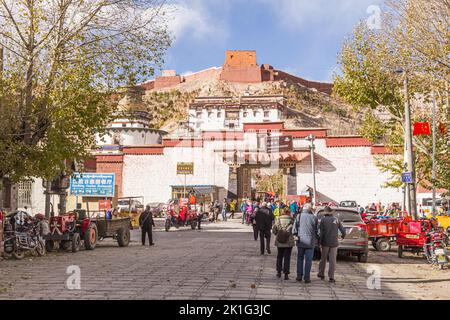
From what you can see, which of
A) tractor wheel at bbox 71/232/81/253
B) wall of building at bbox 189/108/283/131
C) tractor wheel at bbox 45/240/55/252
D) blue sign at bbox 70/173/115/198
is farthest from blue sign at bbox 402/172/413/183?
wall of building at bbox 189/108/283/131

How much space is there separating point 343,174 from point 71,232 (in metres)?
32.0

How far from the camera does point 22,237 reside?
16891 mm

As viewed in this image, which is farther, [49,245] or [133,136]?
[133,136]

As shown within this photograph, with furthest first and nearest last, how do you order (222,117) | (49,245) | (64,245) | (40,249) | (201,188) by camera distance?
(222,117) < (201,188) < (64,245) < (49,245) < (40,249)

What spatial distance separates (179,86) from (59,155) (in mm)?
121949

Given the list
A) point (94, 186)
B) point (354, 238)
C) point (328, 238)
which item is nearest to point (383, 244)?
point (354, 238)

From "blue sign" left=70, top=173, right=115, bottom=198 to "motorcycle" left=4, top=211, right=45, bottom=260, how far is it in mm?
18678

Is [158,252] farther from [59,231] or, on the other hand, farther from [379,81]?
[379,81]

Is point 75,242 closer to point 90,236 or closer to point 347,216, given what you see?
point 90,236

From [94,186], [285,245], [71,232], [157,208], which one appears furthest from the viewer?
[157,208]

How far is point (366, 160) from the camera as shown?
46.8 m

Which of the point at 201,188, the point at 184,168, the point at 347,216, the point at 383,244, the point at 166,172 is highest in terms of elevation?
the point at 184,168

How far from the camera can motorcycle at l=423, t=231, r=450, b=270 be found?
14180 millimetres

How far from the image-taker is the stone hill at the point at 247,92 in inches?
4828
